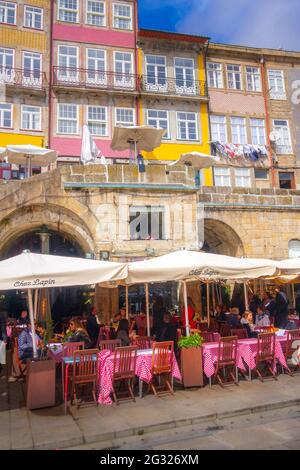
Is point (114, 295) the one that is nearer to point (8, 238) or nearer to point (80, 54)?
point (8, 238)

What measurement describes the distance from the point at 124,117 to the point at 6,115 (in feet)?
22.2

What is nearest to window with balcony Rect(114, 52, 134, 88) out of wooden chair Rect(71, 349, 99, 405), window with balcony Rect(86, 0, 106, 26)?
window with balcony Rect(86, 0, 106, 26)

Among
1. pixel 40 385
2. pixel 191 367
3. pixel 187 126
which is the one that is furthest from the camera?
pixel 187 126

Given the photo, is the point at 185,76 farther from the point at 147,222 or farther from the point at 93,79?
the point at 147,222

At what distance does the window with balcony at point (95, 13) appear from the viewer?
2481 centimetres

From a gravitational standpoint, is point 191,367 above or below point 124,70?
below

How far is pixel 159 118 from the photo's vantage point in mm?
24578

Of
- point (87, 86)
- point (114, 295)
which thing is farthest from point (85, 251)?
point (87, 86)

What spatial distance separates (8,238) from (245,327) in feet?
29.6

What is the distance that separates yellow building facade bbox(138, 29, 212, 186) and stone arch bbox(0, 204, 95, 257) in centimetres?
1061

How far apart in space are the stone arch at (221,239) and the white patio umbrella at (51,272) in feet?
38.4

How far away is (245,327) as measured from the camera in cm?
1018

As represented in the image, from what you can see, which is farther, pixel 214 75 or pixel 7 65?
pixel 214 75

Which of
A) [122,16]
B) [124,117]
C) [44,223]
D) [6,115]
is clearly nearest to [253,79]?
[122,16]
